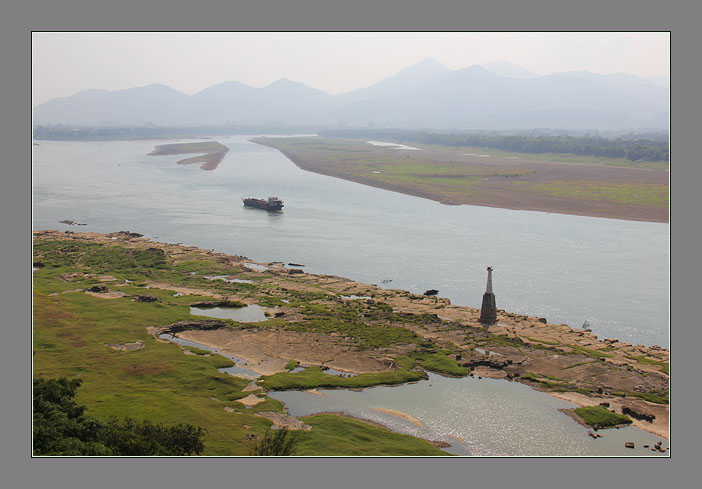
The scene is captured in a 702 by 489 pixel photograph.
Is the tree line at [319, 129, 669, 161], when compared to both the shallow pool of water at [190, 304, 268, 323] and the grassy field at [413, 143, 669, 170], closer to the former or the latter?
the grassy field at [413, 143, 669, 170]

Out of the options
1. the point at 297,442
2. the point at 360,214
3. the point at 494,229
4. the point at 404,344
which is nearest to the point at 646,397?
the point at 404,344

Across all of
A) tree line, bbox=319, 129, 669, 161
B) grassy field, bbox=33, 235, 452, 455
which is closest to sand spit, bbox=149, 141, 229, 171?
tree line, bbox=319, 129, 669, 161

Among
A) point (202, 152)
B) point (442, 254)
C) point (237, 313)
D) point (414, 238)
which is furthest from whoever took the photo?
point (202, 152)

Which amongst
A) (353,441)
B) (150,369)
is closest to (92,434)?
(353,441)

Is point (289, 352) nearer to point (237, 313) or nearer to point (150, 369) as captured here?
point (150, 369)

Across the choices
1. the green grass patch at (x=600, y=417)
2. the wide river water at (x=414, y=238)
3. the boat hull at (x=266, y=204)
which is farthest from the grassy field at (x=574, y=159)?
the green grass patch at (x=600, y=417)
